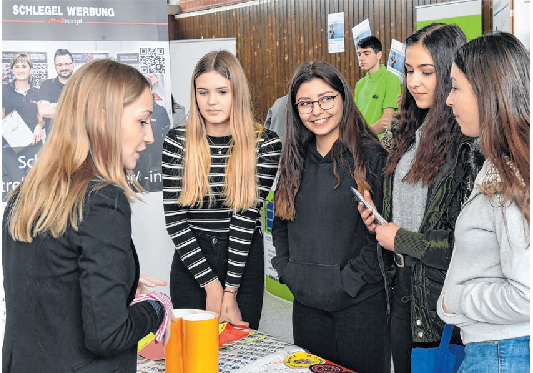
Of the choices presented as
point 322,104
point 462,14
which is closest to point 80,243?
point 322,104

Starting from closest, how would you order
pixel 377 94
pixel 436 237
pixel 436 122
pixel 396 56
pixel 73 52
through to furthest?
pixel 436 237 < pixel 436 122 < pixel 73 52 < pixel 377 94 < pixel 396 56

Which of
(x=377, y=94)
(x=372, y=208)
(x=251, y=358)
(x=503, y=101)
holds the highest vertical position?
(x=377, y=94)

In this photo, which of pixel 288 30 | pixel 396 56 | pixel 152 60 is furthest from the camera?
pixel 288 30

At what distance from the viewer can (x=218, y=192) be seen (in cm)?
224

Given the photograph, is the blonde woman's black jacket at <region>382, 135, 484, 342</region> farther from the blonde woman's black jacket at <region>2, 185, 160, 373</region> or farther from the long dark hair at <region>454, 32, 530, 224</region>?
the blonde woman's black jacket at <region>2, 185, 160, 373</region>

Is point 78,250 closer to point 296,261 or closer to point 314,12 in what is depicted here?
point 296,261

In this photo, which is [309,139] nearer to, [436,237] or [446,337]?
[436,237]

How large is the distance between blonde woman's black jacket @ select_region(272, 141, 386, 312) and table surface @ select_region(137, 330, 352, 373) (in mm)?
302

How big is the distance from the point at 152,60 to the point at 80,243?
2.51 metres

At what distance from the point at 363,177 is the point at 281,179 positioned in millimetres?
286

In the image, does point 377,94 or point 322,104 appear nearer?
point 322,104

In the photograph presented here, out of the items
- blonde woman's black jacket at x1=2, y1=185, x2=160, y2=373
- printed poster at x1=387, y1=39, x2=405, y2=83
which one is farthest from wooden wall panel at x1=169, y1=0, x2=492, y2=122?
blonde woman's black jacket at x1=2, y1=185, x2=160, y2=373

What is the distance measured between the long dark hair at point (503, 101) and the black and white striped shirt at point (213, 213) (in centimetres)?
95

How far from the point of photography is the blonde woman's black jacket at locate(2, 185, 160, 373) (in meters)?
1.23
